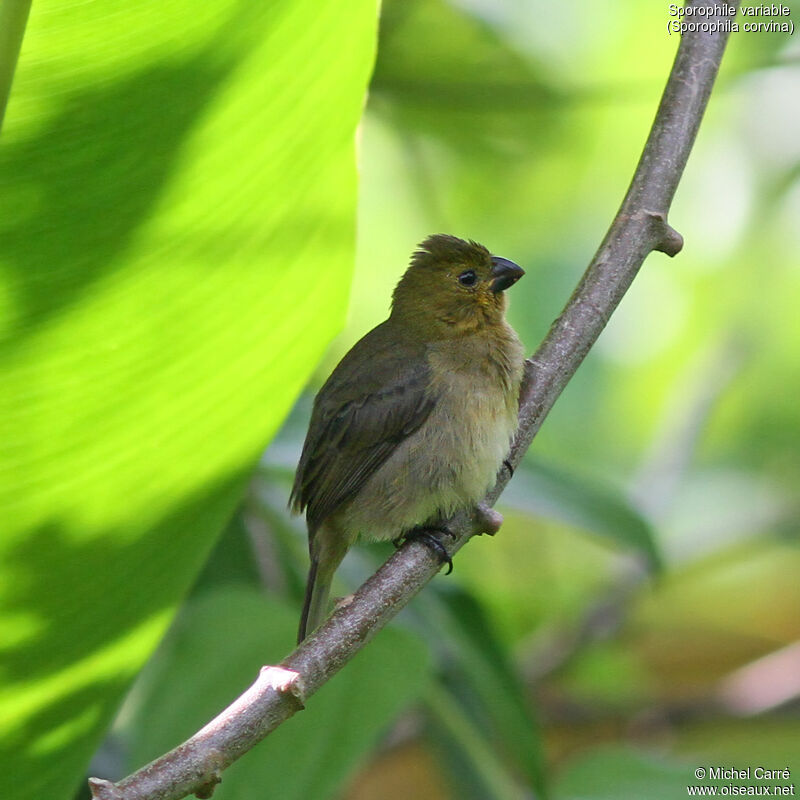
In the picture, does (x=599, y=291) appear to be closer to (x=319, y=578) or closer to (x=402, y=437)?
(x=402, y=437)

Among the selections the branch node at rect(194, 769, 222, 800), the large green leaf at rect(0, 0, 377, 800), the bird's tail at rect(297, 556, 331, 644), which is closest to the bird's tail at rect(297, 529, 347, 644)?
the bird's tail at rect(297, 556, 331, 644)

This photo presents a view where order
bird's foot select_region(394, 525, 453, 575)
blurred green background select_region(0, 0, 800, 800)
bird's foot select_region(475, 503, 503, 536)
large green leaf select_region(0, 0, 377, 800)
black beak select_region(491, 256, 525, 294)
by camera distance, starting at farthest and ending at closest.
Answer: black beak select_region(491, 256, 525, 294), bird's foot select_region(475, 503, 503, 536), bird's foot select_region(394, 525, 453, 575), blurred green background select_region(0, 0, 800, 800), large green leaf select_region(0, 0, 377, 800)

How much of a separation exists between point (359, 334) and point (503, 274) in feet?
4.38

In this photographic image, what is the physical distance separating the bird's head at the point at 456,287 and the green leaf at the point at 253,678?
0.99 m

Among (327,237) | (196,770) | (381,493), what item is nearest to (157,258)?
(327,237)

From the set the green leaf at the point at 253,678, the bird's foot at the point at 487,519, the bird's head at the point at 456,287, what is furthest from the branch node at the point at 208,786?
the bird's head at the point at 456,287

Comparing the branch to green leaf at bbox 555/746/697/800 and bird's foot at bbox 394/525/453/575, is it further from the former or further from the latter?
green leaf at bbox 555/746/697/800

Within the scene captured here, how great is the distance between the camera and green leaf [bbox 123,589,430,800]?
227cm

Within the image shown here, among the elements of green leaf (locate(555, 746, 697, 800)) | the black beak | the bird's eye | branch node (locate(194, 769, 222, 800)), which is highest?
the bird's eye

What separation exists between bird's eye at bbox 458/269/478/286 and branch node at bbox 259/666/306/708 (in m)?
1.77

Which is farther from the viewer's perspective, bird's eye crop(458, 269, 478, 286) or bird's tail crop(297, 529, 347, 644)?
bird's eye crop(458, 269, 478, 286)

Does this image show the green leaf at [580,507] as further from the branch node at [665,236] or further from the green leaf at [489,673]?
the branch node at [665,236]

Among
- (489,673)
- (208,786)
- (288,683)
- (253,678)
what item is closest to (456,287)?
(489,673)

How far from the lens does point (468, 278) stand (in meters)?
3.07
